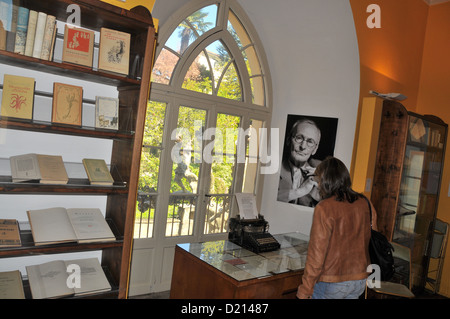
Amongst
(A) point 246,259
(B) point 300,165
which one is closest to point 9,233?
(A) point 246,259

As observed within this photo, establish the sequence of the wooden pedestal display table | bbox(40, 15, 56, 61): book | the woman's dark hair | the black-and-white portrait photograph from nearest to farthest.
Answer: bbox(40, 15, 56, 61): book
the woman's dark hair
the wooden pedestal display table
the black-and-white portrait photograph

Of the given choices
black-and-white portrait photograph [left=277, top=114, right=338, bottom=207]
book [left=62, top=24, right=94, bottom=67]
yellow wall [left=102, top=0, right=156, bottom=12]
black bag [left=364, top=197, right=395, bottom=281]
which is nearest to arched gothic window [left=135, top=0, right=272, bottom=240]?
black-and-white portrait photograph [left=277, top=114, right=338, bottom=207]

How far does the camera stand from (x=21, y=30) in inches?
77.0

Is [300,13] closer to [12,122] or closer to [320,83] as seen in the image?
[320,83]

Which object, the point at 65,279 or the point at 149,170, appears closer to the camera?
the point at 65,279

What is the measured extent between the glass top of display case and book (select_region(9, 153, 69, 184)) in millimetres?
1202

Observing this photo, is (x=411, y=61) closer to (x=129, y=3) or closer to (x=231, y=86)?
(x=231, y=86)

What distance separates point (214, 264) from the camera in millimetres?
2609

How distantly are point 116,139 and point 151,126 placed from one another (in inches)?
60.8

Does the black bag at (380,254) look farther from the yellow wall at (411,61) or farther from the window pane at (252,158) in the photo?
the window pane at (252,158)

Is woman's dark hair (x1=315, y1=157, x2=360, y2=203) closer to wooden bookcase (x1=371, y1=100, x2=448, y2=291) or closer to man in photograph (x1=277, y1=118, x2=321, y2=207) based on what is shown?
wooden bookcase (x1=371, y1=100, x2=448, y2=291)

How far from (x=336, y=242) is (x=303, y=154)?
2.62 meters

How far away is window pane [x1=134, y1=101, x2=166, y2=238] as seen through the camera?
3.99 metres
